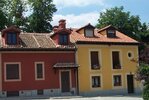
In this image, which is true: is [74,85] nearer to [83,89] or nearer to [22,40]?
[83,89]

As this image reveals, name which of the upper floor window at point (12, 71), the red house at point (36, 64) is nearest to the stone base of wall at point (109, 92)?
the red house at point (36, 64)

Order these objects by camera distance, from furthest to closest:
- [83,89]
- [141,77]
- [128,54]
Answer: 1. [128,54]
2. [83,89]
3. [141,77]

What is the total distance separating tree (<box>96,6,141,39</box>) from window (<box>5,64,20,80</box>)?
73.6 feet

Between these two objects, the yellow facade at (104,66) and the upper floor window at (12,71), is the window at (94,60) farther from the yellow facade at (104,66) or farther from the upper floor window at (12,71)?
the upper floor window at (12,71)

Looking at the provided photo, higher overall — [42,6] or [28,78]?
[42,6]

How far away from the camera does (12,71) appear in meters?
37.4

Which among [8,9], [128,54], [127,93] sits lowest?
[127,93]

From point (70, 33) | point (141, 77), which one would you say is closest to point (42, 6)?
point (70, 33)

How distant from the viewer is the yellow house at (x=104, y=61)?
40781 millimetres

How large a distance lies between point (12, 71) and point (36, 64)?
7.85 feet

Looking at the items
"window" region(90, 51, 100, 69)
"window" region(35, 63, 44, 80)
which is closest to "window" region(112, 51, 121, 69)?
"window" region(90, 51, 100, 69)

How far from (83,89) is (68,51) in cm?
400

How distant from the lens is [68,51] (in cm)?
3997

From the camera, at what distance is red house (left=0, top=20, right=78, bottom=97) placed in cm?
3728
